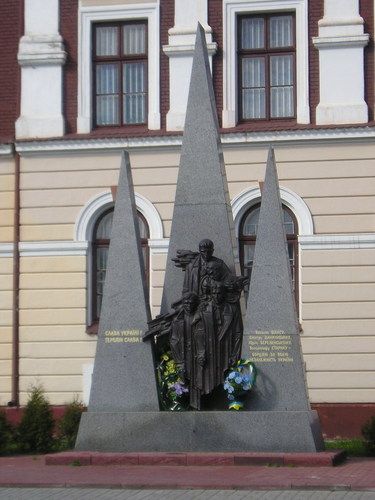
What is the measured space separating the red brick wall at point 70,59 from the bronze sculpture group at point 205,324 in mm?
8488

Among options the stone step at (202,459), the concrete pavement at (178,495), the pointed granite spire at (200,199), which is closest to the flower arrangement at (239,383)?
the stone step at (202,459)

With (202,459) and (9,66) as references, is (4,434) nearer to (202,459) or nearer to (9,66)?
(202,459)

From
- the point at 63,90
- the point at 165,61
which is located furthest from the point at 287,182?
the point at 63,90

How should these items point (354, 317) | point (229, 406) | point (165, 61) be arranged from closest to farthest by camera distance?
point (229, 406) → point (354, 317) → point (165, 61)

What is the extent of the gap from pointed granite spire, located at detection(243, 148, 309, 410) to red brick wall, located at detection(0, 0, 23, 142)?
9115 millimetres

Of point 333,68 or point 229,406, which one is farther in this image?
point 333,68

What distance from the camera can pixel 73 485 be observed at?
1325 cm

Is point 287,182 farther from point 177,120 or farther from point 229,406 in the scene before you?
point 229,406

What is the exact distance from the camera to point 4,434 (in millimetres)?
18109

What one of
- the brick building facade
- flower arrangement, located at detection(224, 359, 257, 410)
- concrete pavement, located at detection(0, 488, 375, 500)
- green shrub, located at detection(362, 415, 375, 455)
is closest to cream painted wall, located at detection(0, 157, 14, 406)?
the brick building facade

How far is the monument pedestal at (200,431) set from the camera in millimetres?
14781

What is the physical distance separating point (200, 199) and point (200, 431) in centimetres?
329

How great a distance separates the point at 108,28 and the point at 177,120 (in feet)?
8.71

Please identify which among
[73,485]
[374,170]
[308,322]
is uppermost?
[374,170]
